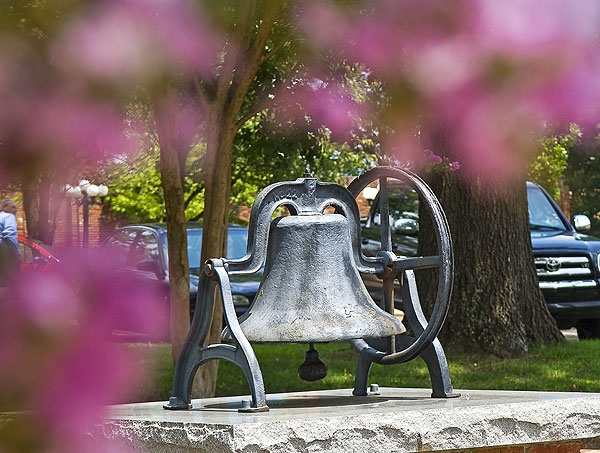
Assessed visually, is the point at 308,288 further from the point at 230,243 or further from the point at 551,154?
the point at 230,243

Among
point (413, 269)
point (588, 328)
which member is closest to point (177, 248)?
point (413, 269)

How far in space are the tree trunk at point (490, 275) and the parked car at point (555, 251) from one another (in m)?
2.11

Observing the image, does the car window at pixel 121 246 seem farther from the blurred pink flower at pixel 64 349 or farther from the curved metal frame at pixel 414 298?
the curved metal frame at pixel 414 298

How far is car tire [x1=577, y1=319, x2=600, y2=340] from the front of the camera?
488 inches

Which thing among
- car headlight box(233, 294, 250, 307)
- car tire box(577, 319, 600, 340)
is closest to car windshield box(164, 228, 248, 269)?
car headlight box(233, 294, 250, 307)

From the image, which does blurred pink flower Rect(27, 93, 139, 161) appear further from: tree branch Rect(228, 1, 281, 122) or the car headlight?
the car headlight

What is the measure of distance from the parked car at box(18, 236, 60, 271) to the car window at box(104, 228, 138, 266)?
0.13ft

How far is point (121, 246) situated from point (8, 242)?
0.08 meters

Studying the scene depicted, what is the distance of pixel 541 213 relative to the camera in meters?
12.5

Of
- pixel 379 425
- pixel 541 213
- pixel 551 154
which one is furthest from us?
pixel 541 213

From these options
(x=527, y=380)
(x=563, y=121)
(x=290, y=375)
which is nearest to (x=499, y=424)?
(x=563, y=121)

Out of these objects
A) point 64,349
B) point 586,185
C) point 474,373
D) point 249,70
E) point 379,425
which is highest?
point 586,185

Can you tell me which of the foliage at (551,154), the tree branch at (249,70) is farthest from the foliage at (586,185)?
the tree branch at (249,70)

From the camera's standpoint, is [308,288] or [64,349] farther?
[308,288]
